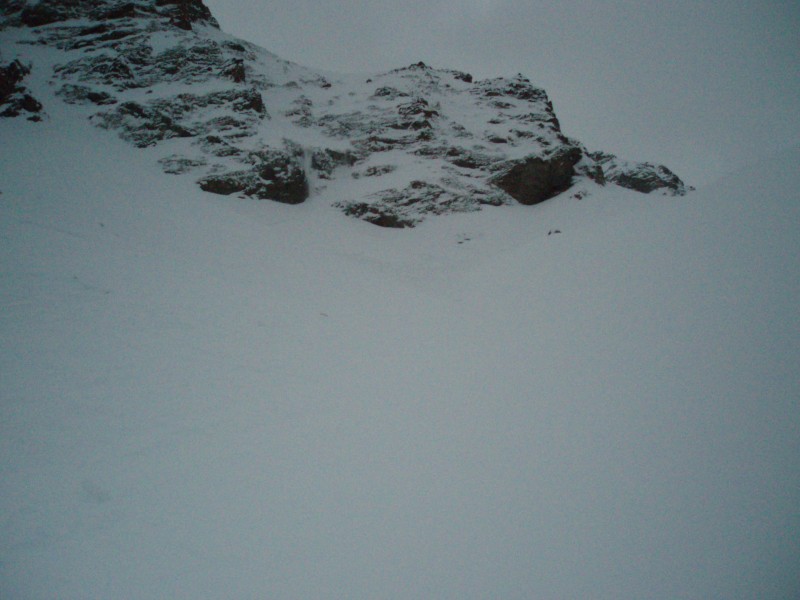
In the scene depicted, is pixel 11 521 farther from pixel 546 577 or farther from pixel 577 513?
pixel 577 513

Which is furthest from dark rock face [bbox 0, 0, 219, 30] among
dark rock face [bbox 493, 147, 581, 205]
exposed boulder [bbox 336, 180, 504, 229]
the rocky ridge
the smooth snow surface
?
the smooth snow surface

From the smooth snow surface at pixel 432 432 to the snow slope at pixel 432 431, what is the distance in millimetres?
18

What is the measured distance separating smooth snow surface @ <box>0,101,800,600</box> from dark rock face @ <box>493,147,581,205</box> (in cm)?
1646

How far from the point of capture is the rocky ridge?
1830cm

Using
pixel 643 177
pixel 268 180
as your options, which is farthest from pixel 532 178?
pixel 268 180

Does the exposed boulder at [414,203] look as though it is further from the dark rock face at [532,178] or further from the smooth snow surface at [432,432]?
the smooth snow surface at [432,432]

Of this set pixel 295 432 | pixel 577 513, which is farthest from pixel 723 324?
pixel 295 432

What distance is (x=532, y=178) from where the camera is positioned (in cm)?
2031

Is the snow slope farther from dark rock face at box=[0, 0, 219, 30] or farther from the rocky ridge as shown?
dark rock face at box=[0, 0, 219, 30]

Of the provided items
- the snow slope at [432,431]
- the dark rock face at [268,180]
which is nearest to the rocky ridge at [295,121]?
the dark rock face at [268,180]

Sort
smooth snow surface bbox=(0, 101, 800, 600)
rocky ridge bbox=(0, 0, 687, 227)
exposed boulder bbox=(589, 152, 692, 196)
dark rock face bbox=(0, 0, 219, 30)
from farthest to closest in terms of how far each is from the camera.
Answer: exposed boulder bbox=(589, 152, 692, 196), dark rock face bbox=(0, 0, 219, 30), rocky ridge bbox=(0, 0, 687, 227), smooth snow surface bbox=(0, 101, 800, 600)

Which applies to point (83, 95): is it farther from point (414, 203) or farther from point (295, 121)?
point (414, 203)

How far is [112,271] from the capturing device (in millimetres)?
5363

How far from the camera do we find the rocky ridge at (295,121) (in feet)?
60.0
